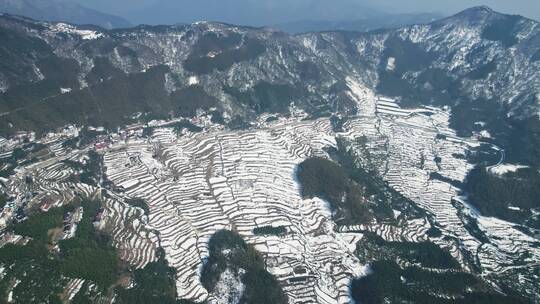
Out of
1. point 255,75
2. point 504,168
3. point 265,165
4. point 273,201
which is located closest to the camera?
point 273,201

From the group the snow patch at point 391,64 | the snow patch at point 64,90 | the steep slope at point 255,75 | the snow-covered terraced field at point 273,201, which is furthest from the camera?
the snow patch at point 391,64

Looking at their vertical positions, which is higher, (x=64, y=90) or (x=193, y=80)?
(x=64, y=90)

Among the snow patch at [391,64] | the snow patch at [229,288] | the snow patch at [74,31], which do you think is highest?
the snow patch at [74,31]

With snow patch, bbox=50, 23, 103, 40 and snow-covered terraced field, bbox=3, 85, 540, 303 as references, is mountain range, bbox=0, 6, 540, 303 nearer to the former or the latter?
snow-covered terraced field, bbox=3, 85, 540, 303

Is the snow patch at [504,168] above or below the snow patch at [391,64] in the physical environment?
below

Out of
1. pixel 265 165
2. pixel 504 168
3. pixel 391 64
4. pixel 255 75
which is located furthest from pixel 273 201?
pixel 391 64

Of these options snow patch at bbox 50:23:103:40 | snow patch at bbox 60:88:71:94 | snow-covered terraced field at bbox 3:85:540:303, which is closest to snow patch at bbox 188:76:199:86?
snow-covered terraced field at bbox 3:85:540:303

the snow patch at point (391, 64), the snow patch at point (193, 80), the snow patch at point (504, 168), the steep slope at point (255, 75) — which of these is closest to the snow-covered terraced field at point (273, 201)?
the snow patch at point (504, 168)

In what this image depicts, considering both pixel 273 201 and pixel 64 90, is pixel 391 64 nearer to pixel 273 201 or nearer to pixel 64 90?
pixel 273 201

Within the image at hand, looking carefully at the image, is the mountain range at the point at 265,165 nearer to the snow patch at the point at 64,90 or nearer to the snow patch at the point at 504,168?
the snow patch at the point at 504,168

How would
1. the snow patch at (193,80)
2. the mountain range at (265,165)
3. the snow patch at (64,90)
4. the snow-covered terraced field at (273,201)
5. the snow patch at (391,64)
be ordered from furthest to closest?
the snow patch at (391,64)
the snow patch at (193,80)
the snow patch at (64,90)
the snow-covered terraced field at (273,201)
the mountain range at (265,165)

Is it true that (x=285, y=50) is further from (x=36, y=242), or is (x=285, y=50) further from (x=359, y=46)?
(x=36, y=242)

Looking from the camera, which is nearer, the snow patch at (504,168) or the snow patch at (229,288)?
the snow patch at (229,288)

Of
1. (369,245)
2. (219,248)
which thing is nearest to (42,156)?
(219,248)
